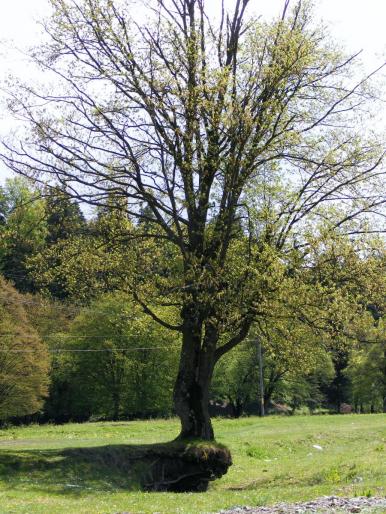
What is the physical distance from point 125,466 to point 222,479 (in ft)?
9.29

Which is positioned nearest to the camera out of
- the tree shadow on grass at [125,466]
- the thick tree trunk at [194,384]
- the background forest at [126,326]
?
the tree shadow on grass at [125,466]

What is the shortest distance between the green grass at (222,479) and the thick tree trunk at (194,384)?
169cm

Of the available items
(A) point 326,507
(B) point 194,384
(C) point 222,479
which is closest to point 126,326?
(B) point 194,384

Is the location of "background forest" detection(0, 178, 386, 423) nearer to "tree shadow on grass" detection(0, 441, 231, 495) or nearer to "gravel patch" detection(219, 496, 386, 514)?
"tree shadow on grass" detection(0, 441, 231, 495)

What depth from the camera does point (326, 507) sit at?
10273 mm

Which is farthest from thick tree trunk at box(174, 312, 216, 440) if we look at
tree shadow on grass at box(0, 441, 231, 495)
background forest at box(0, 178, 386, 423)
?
background forest at box(0, 178, 386, 423)

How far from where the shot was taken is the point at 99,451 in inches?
761

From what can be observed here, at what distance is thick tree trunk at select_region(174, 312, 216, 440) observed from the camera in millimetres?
20578

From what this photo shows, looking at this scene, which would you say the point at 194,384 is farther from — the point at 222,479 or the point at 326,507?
the point at 326,507

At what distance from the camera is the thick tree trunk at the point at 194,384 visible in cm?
2058

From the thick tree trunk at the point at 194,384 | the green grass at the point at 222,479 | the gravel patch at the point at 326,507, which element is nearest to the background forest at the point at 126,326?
the thick tree trunk at the point at 194,384

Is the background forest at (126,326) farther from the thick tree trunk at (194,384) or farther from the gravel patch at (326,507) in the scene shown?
the gravel patch at (326,507)

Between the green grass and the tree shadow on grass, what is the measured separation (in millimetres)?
29

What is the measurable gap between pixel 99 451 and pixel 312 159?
36.5 ft
